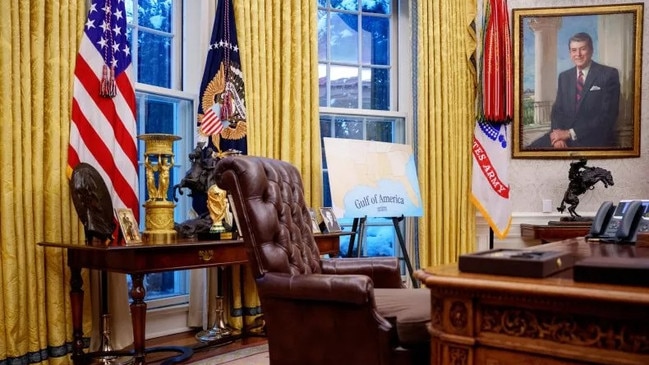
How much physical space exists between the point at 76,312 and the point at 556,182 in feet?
13.1

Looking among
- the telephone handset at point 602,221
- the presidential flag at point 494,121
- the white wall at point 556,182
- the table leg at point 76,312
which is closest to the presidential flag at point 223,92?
the table leg at point 76,312

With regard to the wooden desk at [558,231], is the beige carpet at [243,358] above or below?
below

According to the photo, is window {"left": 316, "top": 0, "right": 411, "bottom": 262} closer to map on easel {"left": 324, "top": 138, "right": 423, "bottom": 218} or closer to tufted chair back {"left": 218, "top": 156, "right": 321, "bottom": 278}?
map on easel {"left": 324, "top": 138, "right": 423, "bottom": 218}

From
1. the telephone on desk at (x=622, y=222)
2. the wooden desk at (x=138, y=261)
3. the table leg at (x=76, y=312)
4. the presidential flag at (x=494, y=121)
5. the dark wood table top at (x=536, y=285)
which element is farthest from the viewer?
the presidential flag at (x=494, y=121)

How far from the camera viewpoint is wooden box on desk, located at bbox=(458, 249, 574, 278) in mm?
1212

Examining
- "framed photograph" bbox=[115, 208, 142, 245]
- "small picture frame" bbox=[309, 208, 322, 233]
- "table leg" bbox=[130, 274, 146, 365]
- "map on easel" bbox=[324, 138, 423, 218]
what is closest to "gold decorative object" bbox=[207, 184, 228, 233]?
"framed photograph" bbox=[115, 208, 142, 245]

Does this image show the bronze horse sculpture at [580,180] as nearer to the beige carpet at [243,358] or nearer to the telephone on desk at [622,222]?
the telephone on desk at [622,222]

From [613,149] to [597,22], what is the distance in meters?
1.12

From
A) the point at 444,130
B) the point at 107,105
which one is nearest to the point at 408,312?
the point at 107,105

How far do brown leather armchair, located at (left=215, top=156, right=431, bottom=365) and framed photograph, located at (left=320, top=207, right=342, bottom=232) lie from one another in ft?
4.61

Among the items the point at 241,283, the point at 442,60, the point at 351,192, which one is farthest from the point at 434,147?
the point at 241,283

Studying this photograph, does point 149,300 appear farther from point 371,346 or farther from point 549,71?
point 549,71

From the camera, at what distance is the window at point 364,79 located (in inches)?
196

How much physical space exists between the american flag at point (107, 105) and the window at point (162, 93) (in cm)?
40
